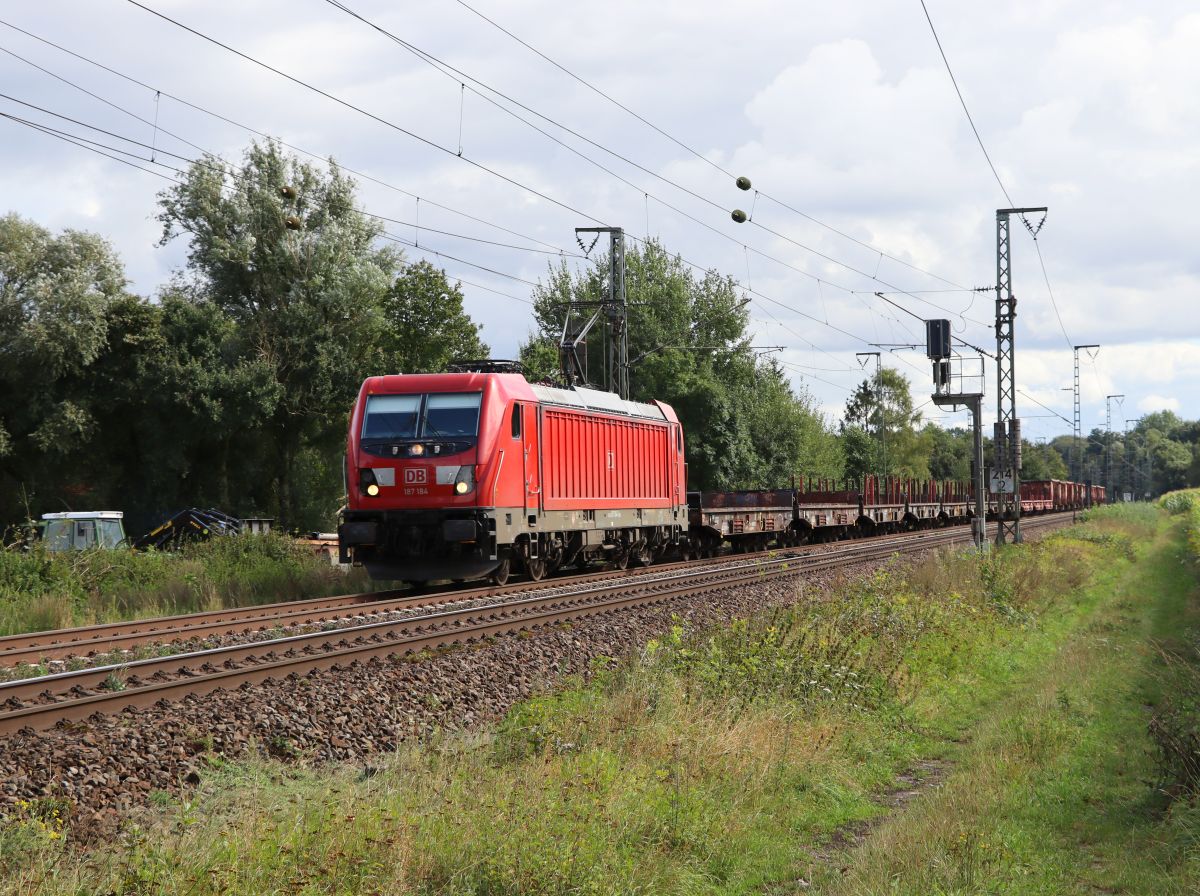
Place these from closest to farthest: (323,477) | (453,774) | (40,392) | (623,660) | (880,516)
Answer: (453,774) → (623,660) → (40,392) → (880,516) → (323,477)

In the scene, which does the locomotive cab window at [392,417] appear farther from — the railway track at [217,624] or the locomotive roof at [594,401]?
the railway track at [217,624]

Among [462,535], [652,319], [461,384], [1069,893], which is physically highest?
[652,319]

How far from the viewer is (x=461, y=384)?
20938mm

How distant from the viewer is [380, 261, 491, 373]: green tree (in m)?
48.0

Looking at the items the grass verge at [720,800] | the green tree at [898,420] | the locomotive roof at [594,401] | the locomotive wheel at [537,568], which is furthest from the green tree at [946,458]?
the grass verge at [720,800]

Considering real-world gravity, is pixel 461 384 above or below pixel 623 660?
above

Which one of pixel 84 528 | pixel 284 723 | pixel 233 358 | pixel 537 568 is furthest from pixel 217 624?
pixel 233 358

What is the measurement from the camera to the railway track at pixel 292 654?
9711 mm

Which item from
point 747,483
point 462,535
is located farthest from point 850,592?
point 747,483

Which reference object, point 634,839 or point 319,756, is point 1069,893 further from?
point 319,756

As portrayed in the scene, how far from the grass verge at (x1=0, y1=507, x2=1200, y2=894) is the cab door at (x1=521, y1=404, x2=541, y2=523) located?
7.96 m

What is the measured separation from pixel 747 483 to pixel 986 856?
5303cm

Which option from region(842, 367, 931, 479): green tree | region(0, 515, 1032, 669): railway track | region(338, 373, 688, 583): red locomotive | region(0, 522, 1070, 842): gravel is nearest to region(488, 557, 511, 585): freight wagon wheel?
region(338, 373, 688, 583): red locomotive

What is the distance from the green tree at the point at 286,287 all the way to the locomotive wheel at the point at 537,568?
27.0 m
